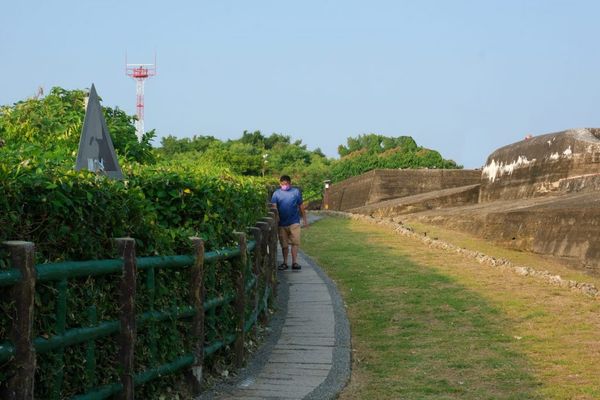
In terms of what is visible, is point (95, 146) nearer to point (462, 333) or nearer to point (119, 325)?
point (119, 325)

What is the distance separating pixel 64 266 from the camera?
3.63m

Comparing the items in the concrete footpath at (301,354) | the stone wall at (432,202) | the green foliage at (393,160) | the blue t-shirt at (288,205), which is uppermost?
the green foliage at (393,160)

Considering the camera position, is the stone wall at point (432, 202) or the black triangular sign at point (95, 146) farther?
the stone wall at point (432, 202)

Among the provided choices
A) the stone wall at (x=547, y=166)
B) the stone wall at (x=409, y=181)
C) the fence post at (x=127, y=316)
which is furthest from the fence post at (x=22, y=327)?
the stone wall at (x=409, y=181)

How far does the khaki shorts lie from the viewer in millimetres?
11234

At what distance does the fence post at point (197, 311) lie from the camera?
5203mm

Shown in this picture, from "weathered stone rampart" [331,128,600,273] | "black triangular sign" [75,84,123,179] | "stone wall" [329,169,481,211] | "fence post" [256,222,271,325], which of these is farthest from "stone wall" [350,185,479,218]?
"black triangular sign" [75,84,123,179]

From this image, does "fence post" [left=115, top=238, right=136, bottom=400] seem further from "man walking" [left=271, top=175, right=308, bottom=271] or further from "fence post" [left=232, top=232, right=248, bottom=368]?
"man walking" [left=271, top=175, right=308, bottom=271]

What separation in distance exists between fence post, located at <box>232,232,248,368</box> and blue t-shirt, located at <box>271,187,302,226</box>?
470 cm

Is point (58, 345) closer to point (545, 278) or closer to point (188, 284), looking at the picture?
point (188, 284)

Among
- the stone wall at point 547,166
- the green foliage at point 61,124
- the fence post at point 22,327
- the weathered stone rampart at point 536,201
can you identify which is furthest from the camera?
the stone wall at point 547,166

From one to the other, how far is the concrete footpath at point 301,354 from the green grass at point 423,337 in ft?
0.52

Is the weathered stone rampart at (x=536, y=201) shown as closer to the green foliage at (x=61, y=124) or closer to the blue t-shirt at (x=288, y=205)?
the blue t-shirt at (x=288, y=205)

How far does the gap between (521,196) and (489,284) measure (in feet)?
32.4
